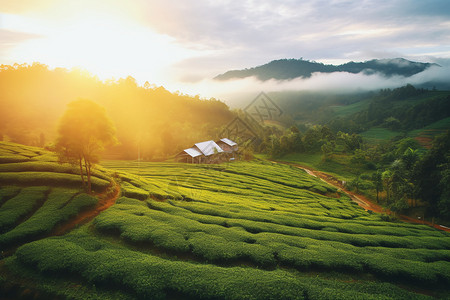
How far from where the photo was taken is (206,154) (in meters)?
67.4

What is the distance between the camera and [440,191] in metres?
34.8

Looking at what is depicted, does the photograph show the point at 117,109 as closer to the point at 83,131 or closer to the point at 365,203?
the point at 83,131

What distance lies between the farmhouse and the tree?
4161cm

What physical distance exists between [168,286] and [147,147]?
76.9m

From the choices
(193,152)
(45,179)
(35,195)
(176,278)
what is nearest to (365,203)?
(193,152)

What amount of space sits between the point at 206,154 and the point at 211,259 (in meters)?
54.3

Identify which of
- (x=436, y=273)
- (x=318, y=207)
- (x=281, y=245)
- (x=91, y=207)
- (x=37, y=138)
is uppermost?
(x=37, y=138)

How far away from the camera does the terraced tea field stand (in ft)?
35.7

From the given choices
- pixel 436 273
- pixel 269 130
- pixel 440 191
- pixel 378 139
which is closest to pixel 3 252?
pixel 436 273

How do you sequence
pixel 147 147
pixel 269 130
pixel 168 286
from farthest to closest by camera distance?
1. pixel 269 130
2. pixel 147 147
3. pixel 168 286

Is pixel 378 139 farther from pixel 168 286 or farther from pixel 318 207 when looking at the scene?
pixel 168 286

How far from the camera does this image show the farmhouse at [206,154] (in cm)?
6456

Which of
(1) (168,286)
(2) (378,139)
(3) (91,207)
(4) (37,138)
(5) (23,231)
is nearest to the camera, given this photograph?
(1) (168,286)

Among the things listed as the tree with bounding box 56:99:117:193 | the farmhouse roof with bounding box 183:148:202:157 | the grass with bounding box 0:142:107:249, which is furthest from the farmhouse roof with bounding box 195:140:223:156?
the tree with bounding box 56:99:117:193
